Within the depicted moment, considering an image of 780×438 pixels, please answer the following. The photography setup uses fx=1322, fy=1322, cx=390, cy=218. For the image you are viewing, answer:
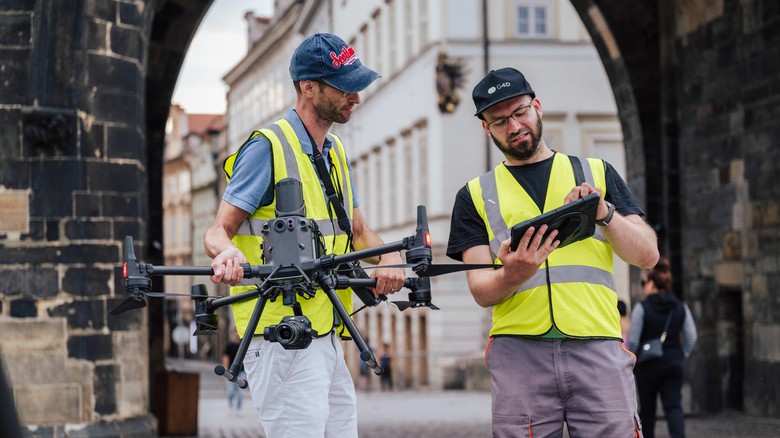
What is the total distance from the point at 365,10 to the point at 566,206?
33.8m

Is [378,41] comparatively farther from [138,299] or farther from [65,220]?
[138,299]

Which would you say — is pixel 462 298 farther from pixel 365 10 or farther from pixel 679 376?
pixel 679 376

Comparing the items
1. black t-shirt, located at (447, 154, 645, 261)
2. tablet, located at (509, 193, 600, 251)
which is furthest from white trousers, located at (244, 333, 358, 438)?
tablet, located at (509, 193, 600, 251)

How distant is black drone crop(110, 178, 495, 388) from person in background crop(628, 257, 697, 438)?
18.8ft

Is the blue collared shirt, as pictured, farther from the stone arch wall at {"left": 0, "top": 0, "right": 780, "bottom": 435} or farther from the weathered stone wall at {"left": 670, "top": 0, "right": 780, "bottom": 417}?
the weathered stone wall at {"left": 670, "top": 0, "right": 780, "bottom": 417}

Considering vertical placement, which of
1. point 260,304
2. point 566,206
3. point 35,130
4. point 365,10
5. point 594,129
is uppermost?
point 365,10

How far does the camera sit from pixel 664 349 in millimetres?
9219

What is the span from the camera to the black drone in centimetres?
341

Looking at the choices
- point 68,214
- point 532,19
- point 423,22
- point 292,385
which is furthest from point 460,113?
point 292,385

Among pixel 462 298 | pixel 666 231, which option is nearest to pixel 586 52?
pixel 462 298

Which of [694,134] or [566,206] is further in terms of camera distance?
[694,134]

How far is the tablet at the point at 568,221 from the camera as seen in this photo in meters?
3.55

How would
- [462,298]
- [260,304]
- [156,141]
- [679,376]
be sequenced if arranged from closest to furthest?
[260,304]
[679,376]
[156,141]
[462,298]

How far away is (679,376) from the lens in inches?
364
